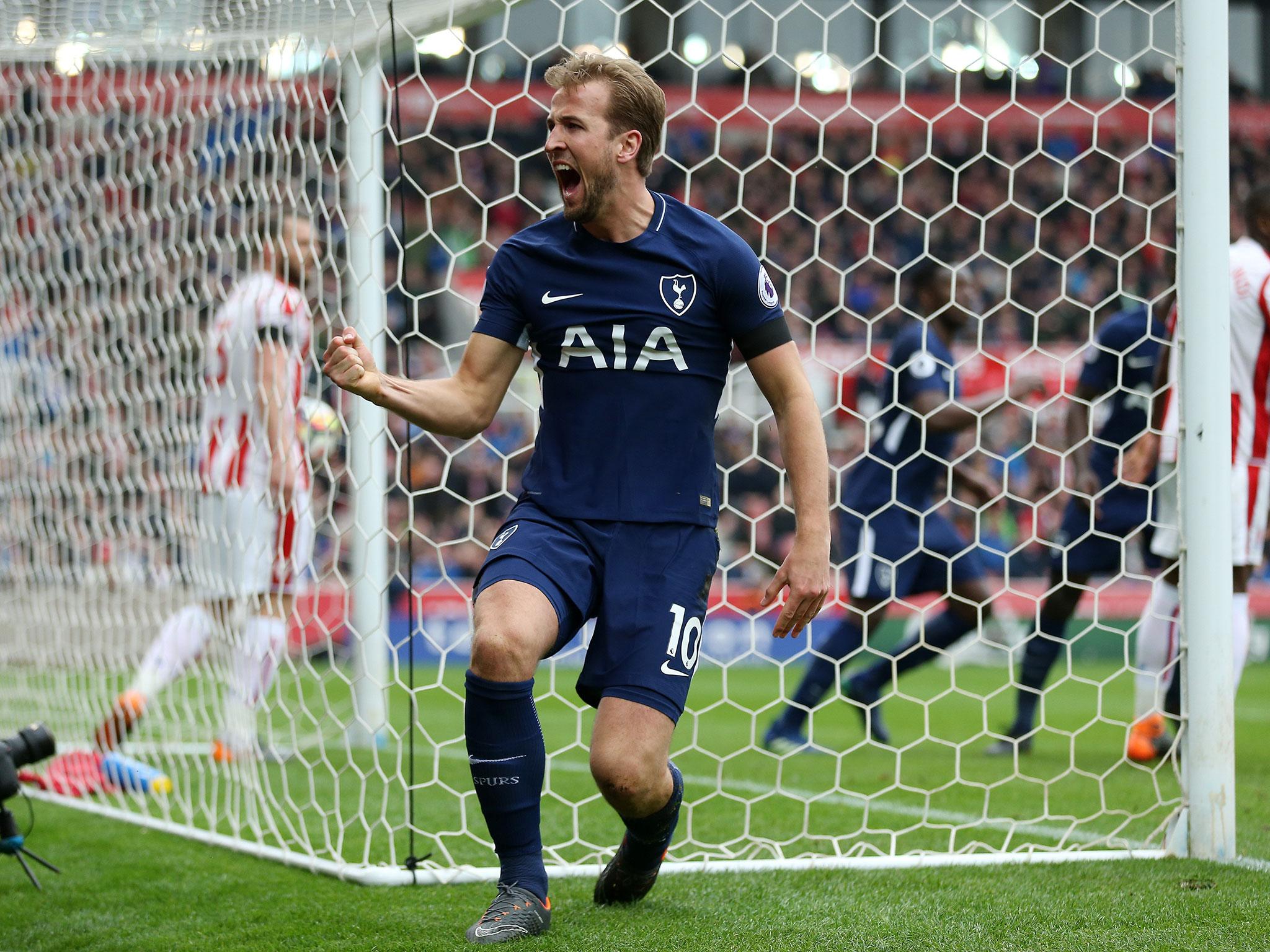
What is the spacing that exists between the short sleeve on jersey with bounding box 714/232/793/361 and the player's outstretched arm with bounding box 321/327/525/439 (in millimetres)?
478

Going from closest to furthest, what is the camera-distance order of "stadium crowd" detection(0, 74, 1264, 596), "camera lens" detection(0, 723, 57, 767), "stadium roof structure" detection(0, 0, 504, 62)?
"camera lens" detection(0, 723, 57, 767)
"stadium roof structure" detection(0, 0, 504, 62)
"stadium crowd" detection(0, 74, 1264, 596)

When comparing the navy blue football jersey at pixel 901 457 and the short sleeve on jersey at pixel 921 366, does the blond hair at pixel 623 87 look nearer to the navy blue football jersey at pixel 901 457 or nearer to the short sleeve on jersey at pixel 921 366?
the short sleeve on jersey at pixel 921 366

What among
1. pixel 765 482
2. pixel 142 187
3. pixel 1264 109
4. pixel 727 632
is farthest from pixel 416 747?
pixel 1264 109

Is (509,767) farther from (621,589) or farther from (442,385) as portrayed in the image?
(442,385)

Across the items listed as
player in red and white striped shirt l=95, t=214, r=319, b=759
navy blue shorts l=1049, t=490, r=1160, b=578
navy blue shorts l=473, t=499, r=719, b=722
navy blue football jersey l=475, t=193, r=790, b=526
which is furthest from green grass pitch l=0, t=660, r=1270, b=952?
navy blue football jersey l=475, t=193, r=790, b=526

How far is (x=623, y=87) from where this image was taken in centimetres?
298

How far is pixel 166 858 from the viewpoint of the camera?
3939mm

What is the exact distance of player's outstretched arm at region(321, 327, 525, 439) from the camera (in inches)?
113

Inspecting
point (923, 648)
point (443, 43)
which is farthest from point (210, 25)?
point (923, 648)

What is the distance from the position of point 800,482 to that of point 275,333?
2.55m

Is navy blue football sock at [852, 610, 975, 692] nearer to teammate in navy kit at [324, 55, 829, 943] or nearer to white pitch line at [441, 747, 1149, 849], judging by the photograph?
white pitch line at [441, 747, 1149, 849]

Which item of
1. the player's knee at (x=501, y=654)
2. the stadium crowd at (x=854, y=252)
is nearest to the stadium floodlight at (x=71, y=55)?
the player's knee at (x=501, y=654)

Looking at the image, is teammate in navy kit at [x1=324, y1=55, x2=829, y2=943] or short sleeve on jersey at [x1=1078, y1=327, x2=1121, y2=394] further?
short sleeve on jersey at [x1=1078, y1=327, x2=1121, y2=394]

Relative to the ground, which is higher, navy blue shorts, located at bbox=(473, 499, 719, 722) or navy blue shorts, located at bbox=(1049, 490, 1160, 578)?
navy blue shorts, located at bbox=(473, 499, 719, 722)
